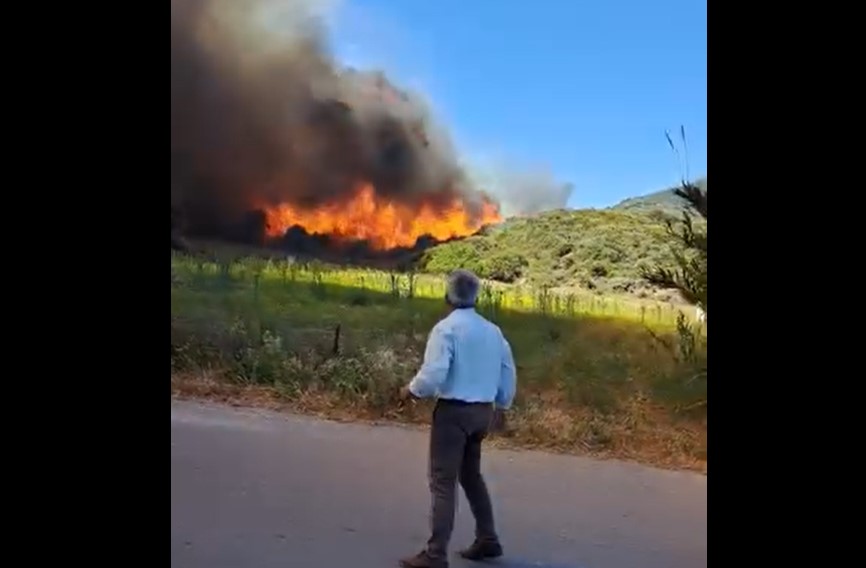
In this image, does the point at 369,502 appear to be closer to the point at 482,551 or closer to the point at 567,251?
the point at 482,551

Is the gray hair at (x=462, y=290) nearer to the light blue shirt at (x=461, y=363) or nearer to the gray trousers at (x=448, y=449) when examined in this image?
the light blue shirt at (x=461, y=363)

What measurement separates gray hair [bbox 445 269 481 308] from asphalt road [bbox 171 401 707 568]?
40.9 inches

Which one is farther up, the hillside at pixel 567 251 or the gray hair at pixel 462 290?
the hillside at pixel 567 251

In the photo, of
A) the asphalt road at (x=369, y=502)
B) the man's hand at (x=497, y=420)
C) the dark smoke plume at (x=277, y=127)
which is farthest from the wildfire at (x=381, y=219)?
the man's hand at (x=497, y=420)

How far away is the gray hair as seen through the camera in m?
3.67

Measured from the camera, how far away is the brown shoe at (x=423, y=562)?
3.75 meters

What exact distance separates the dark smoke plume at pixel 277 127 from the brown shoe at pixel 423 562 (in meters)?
2.46

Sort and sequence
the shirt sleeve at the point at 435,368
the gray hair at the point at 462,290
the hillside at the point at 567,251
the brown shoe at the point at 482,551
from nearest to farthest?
the shirt sleeve at the point at 435,368, the gray hair at the point at 462,290, the brown shoe at the point at 482,551, the hillside at the point at 567,251

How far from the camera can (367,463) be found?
16.8ft

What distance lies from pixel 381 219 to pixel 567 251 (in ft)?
3.56

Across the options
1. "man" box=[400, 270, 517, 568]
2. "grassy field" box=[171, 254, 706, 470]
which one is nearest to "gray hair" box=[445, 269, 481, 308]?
"man" box=[400, 270, 517, 568]

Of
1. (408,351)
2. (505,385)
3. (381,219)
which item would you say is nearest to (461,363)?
(505,385)
